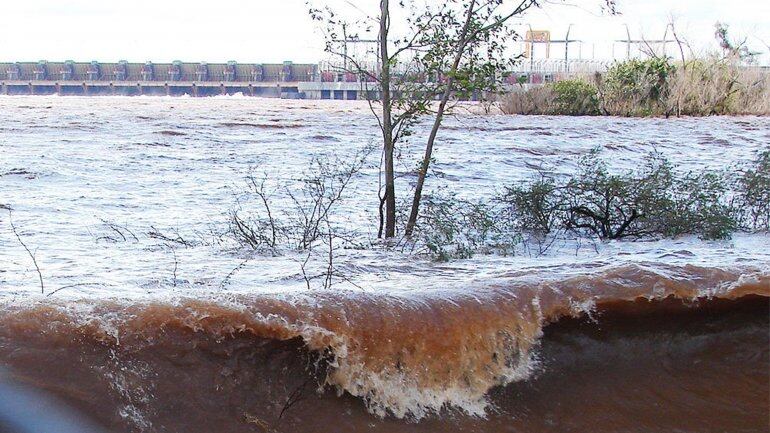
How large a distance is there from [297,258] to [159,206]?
107 inches

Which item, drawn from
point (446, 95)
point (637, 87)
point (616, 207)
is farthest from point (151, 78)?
point (616, 207)

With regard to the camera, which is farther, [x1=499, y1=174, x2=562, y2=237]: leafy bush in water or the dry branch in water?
[x1=499, y1=174, x2=562, y2=237]: leafy bush in water

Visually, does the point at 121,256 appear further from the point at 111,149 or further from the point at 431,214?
the point at 111,149

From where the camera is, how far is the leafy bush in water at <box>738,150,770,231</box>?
7.16 metres

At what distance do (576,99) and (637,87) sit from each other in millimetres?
1615

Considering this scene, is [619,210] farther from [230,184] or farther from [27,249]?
[230,184]

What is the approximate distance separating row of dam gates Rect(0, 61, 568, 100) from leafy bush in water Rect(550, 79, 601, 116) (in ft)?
133

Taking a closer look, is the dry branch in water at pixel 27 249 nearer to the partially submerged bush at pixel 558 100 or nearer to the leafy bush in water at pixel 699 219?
the leafy bush in water at pixel 699 219

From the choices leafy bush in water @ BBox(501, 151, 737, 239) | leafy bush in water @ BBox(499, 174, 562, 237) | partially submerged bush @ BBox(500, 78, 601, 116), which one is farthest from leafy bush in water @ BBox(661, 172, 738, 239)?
partially submerged bush @ BBox(500, 78, 601, 116)

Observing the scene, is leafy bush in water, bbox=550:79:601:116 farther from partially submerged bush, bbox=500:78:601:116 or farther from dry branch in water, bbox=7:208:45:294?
dry branch in water, bbox=7:208:45:294

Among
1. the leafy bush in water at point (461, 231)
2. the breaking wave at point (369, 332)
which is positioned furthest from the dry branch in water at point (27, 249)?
the leafy bush in water at point (461, 231)

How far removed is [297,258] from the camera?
5.94m

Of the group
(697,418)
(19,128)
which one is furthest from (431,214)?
(19,128)

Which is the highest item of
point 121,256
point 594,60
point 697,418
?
point 594,60
